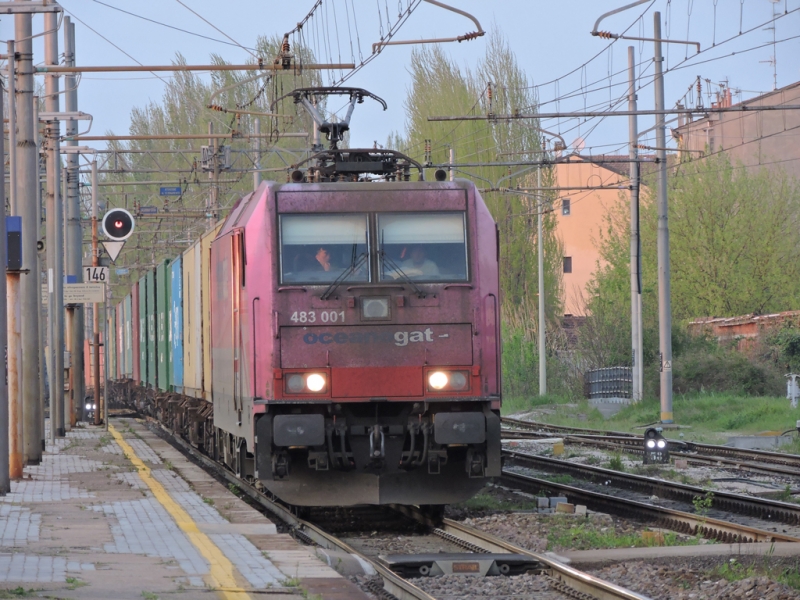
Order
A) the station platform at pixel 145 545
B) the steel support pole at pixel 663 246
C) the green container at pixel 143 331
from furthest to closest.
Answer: the green container at pixel 143 331 < the steel support pole at pixel 663 246 < the station platform at pixel 145 545

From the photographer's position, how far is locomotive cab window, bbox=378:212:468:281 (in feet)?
37.8

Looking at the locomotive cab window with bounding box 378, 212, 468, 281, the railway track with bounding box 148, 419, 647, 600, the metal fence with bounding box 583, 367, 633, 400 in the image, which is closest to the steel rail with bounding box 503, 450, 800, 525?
the railway track with bounding box 148, 419, 647, 600

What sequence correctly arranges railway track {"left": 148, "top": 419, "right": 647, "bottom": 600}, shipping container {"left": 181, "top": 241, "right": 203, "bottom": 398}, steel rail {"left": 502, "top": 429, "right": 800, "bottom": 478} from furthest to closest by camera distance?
1. shipping container {"left": 181, "top": 241, "right": 203, "bottom": 398}
2. steel rail {"left": 502, "top": 429, "right": 800, "bottom": 478}
3. railway track {"left": 148, "top": 419, "right": 647, "bottom": 600}

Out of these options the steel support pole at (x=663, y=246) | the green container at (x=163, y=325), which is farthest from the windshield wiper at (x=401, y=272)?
the steel support pole at (x=663, y=246)

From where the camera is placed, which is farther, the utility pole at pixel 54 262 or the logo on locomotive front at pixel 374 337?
the utility pole at pixel 54 262

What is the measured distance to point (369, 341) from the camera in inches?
444

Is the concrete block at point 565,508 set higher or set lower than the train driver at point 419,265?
lower

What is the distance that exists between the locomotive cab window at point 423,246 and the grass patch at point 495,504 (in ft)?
10.1

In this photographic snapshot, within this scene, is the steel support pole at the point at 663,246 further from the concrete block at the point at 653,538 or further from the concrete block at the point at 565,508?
the concrete block at the point at 653,538

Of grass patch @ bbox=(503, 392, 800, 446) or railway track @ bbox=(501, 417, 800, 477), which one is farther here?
grass patch @ bbox=(503, 392, 800, 446)

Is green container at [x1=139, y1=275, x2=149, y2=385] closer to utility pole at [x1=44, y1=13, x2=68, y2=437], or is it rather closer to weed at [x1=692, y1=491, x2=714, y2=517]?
utility pole at [x1=44, y1=13, x2=68, y2=437]

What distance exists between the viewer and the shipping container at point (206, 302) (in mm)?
16056

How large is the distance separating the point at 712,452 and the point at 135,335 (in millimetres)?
15976

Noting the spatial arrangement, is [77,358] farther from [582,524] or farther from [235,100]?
[235,100]
